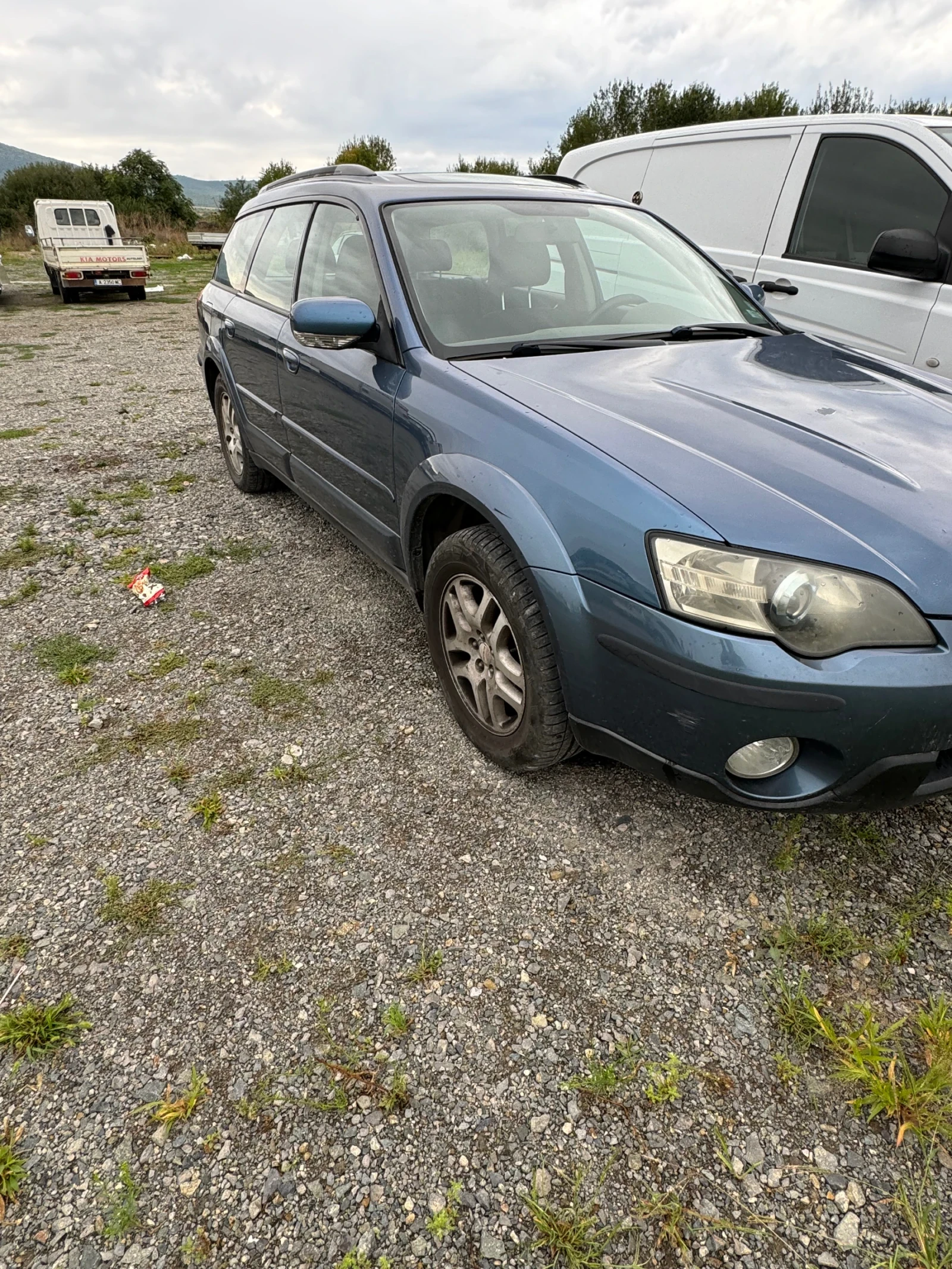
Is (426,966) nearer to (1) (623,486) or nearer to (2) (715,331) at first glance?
(1) (623,486)

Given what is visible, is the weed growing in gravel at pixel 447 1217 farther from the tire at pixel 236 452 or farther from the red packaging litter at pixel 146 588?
the tire at pixel 236 452

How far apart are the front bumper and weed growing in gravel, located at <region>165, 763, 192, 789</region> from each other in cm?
135

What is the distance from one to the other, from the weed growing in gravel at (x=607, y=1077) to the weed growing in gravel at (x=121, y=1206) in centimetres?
83

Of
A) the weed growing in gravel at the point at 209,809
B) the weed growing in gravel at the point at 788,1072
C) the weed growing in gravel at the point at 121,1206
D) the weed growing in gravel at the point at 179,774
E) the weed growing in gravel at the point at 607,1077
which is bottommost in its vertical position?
the weed growing in gravel at the point at 788,1072

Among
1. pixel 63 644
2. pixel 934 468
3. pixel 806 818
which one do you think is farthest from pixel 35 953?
pixel 934 468

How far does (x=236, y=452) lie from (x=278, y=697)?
2343 millimetres

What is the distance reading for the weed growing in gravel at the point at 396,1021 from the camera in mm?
1655

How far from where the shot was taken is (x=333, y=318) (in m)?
2.46

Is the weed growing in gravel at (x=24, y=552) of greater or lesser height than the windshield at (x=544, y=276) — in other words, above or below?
below

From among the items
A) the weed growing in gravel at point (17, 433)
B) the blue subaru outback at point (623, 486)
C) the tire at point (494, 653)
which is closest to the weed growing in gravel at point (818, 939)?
the blue subaru outback at point (623, 486)

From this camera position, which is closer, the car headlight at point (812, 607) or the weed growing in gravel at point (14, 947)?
the car headlight at point (812, 607)

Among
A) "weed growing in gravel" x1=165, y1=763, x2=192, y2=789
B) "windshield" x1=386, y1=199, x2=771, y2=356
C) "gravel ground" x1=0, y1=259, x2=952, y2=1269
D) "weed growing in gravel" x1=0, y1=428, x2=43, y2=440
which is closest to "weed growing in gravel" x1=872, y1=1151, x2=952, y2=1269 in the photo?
"gravel ground" x1=0, y1=259, x2=952, y2=1269

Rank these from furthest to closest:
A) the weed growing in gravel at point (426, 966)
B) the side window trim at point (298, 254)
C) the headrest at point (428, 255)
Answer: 1. the side window trim at point (298, 254)
2. the headrest at point (428, 255)
3. the weed growing in gravel at point (426, 966)

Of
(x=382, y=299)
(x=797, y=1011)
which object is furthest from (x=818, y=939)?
(x=382, y=299)
